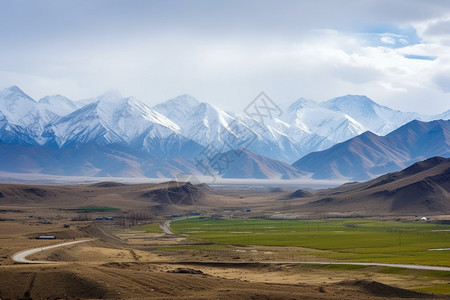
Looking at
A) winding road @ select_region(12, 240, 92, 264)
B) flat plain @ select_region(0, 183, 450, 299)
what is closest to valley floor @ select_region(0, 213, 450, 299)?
flat plain @ select_region(0, 183, 450, 299)

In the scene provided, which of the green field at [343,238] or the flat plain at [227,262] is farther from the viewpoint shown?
the green field at [343,238]

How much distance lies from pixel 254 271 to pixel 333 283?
544 inches

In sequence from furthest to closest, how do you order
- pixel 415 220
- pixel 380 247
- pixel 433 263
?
pixel 415 220, pixel 380 247, pixel 433 263

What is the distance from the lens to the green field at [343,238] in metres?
82.1

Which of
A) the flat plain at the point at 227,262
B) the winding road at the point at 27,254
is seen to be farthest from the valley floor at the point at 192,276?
the winding road at the point at 27,254

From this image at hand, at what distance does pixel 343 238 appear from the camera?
11231 centimetres

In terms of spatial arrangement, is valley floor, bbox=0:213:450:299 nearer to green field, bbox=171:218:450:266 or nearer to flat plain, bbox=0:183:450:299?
flat plain, bbox=0:183:450:299

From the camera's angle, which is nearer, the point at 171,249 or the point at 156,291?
the point at 156,291

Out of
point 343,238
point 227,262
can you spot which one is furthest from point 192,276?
point 343,238

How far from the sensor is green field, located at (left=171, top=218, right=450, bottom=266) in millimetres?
82125

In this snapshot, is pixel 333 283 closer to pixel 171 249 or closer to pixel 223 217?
pixel 171 249

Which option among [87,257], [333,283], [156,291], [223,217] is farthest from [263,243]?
[223,217]

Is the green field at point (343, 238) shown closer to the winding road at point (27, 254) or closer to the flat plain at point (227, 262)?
the flat plain at point (227, 262)

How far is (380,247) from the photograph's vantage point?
95312 mm
